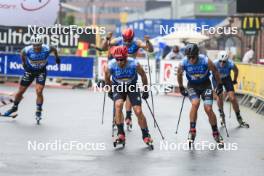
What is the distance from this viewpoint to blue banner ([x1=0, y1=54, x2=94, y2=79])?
108ft

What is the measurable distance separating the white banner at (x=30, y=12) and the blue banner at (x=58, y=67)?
1870 millimetres

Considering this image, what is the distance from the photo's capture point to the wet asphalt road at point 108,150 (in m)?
11.4

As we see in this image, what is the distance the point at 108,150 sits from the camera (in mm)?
13484

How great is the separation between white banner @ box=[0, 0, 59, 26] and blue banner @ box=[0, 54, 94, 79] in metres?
1.87

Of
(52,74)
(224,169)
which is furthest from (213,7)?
(224,169)

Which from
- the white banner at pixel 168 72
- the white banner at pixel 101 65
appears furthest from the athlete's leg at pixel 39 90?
the white banner at pixel 101 65

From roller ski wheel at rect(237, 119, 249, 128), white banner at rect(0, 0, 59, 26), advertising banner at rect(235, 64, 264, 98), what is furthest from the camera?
white banner at rect(0, 0, 59, 26)

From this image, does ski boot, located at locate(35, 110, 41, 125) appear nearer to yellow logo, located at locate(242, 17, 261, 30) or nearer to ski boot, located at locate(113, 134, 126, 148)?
ski boot, located at locate(113, 134, 126, 148)

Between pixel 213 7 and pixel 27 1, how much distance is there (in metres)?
57.1

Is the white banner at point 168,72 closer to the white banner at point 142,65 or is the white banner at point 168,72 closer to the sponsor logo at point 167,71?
the sponsor logo at point 167,71

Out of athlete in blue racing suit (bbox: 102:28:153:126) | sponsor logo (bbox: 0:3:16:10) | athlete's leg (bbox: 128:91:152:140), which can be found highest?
sponsor logo (bbox: 0:3:16:10)

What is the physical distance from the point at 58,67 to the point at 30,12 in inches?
107

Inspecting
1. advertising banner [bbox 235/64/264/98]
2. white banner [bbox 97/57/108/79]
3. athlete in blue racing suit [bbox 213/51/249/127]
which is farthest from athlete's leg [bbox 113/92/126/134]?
white banner [bbox 97/57/108/79]

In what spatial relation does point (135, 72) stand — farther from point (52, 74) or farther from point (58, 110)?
point (52, 74)
